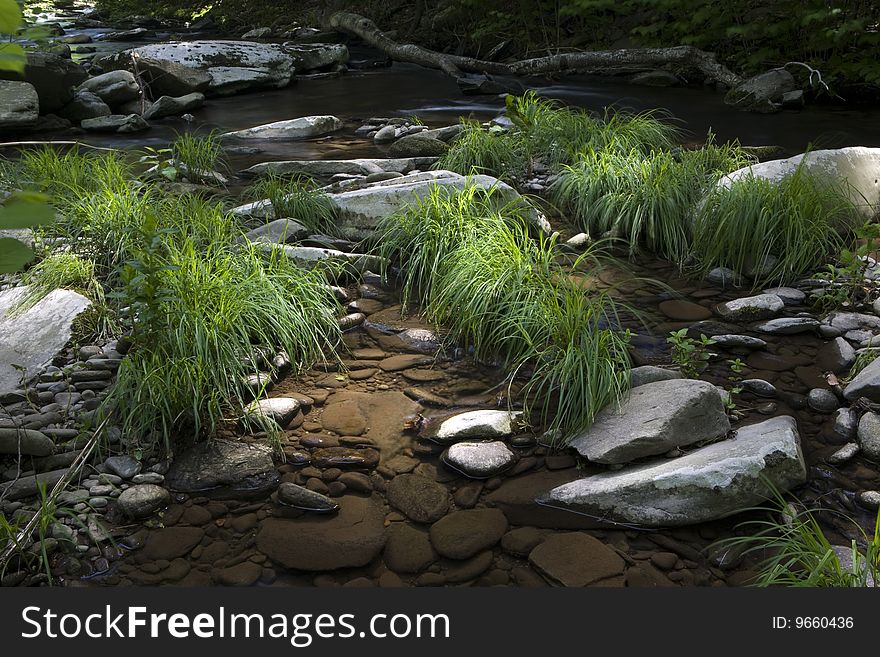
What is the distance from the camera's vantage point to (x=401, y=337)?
4.42 meters

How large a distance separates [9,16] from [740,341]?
3.83m

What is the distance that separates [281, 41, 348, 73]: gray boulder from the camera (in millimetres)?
13570

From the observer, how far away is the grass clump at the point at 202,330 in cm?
344

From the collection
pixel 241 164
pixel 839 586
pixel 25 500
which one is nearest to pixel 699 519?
pixel 839 586

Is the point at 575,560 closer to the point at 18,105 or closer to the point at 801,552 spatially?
the point at 801,552

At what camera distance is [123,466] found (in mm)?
3250

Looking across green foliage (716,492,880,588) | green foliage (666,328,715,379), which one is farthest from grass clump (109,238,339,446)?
green foliage (716,492,880,588)

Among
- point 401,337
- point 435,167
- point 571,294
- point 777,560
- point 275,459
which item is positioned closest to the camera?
point 777,560

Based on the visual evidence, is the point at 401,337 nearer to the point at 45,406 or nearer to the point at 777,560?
the point at 45,406

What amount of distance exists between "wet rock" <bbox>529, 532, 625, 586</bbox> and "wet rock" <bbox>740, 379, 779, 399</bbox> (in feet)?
4.51

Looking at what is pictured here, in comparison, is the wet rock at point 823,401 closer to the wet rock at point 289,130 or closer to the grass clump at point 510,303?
the grass clump at point 510,303

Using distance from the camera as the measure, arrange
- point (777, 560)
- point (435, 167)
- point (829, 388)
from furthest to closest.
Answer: point (435, 167) → point (829, 388) → point (777, 560)

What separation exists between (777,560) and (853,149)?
4.32 m

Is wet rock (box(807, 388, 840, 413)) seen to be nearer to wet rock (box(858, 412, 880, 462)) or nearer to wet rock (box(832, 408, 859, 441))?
A: wet rock (box(832, 408, 859, 441))
